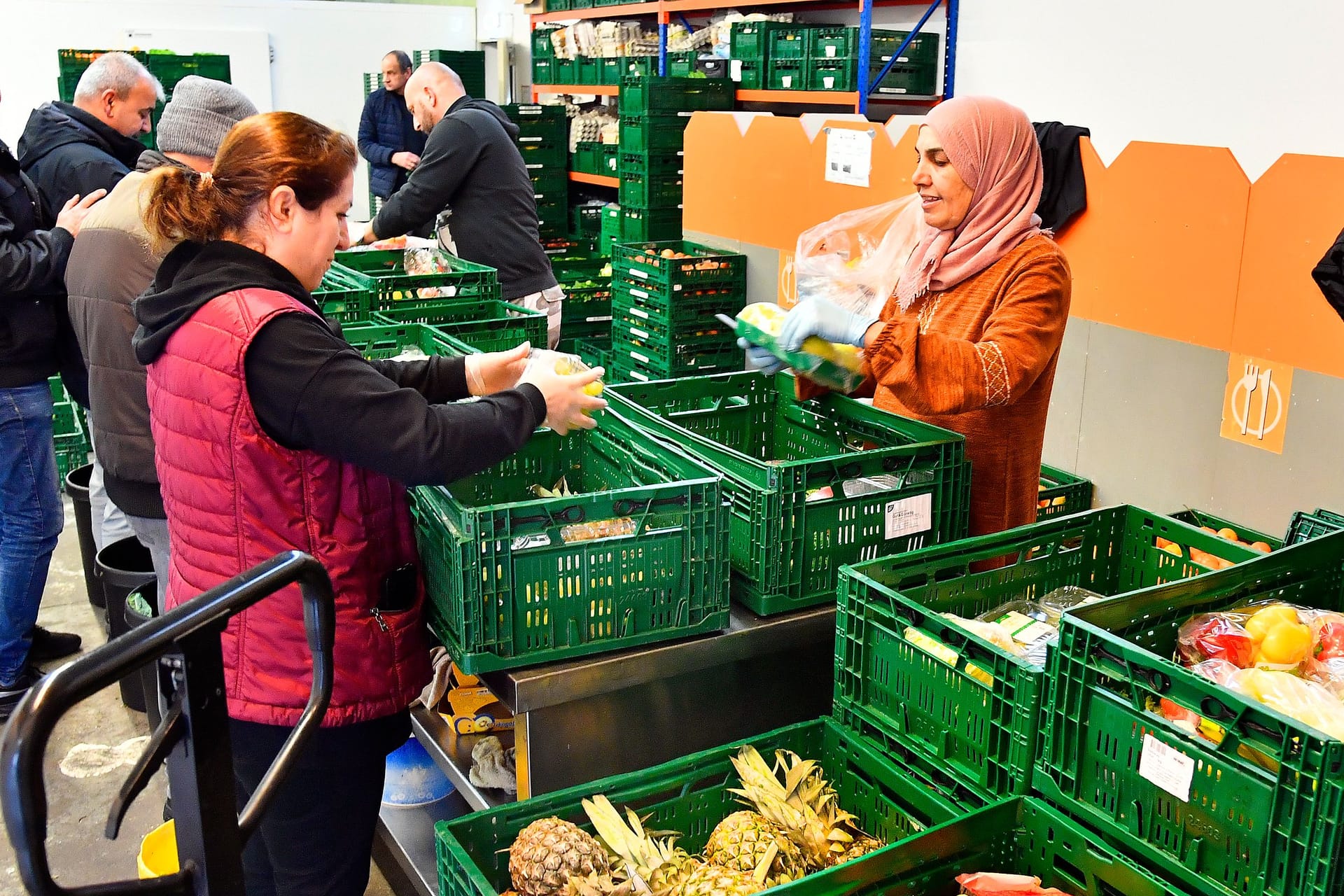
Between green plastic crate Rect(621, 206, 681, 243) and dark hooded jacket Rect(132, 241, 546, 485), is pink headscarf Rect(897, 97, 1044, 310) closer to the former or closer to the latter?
dark hooded jacket Rect(132, 241, 546, 485)

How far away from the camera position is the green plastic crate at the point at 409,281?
12.7 feet

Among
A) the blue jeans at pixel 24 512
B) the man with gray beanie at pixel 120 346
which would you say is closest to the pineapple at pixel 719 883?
the man with gray beanie at pixel 120 346

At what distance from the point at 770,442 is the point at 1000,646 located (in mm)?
1208

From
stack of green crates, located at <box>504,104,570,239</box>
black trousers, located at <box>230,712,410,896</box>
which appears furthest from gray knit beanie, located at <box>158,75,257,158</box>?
stack of green crates, located at <box>504,104,570,239</box>

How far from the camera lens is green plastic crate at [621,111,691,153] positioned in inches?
278

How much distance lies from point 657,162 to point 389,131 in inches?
102

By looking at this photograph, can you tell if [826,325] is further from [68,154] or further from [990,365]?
[68,154]

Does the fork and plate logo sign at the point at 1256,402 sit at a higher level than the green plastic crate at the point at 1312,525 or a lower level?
lower

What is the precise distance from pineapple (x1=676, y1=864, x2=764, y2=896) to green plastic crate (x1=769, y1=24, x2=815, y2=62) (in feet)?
17.5

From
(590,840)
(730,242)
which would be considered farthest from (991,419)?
(730,242)

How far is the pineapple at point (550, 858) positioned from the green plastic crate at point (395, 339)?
1690mm

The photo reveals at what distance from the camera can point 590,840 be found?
5.76 ft

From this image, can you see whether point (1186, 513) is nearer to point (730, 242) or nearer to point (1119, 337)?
point (1119, 337)

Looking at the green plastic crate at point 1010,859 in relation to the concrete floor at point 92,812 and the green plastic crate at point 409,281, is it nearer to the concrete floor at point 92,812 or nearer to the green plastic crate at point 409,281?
the concrete floor at point 92,812
